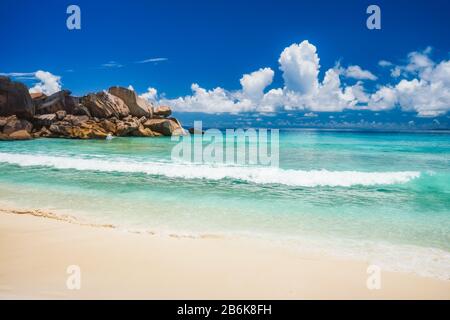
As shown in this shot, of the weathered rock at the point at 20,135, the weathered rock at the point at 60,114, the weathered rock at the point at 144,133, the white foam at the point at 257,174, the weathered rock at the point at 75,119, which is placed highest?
the weathered rock at the point at 60,114

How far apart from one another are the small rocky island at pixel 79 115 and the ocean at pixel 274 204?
24.5 meters

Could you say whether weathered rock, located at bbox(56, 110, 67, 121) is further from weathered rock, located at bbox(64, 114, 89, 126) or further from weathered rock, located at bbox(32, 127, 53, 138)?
weathered rock, located at bbox(32, 127, 53, 138)

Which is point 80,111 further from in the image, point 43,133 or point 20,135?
point 20,135

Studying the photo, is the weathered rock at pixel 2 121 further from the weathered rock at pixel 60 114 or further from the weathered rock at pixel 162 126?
the weathered rock at pixel 162 126

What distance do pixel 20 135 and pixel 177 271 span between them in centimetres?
3605

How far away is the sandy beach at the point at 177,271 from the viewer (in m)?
3.77

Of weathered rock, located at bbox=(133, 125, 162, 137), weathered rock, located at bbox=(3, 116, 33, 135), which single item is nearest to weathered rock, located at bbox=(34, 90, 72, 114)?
weathered rock, located at bbox=(3, 116, 33, 135)

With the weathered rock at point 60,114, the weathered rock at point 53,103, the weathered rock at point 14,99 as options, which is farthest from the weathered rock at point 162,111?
the weathered rock at point 14,99

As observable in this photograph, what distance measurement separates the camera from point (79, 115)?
40750mm

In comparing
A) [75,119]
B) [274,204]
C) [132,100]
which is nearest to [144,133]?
[132,100]

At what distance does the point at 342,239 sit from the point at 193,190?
5055 mm

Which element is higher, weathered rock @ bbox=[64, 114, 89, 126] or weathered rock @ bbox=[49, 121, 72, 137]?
weathered rock @ bbox=[64, 114, 89, 126]

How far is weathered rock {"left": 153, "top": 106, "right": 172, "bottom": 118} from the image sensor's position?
45.0 m
